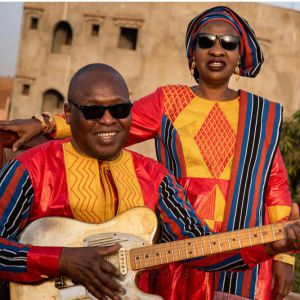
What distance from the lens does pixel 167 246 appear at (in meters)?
2.49

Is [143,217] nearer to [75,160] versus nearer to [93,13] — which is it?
[75,160]

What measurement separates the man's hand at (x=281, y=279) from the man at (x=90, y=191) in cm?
65

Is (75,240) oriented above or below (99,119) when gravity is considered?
below

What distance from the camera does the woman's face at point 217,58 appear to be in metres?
3.31

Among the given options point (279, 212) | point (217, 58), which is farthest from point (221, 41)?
→ point (279, 212)

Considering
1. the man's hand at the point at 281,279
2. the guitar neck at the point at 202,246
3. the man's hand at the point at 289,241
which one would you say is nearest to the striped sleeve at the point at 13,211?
the guitar neck at the point at 202,246

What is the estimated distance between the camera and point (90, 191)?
258cm

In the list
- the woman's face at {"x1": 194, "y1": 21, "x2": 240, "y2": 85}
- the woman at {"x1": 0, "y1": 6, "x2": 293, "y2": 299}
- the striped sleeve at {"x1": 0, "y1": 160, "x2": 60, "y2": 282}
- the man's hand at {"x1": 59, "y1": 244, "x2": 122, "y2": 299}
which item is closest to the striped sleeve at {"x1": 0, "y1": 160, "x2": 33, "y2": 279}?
the striped sleeve at {"x1": 0, "y1": 160, "x2": 60, "y2": 282}

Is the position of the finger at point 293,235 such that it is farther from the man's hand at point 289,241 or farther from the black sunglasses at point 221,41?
the black sunglasses at point 221,41

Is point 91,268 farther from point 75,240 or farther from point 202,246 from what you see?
point 202,246

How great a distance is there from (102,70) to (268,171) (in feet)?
3.56

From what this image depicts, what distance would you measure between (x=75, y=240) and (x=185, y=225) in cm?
44

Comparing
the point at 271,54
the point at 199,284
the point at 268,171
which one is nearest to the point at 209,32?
the point at 268,171

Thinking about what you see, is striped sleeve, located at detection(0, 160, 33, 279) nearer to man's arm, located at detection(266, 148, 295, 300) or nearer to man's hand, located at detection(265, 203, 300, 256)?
man's hand, located at detection(265, 203, 300, 256)
